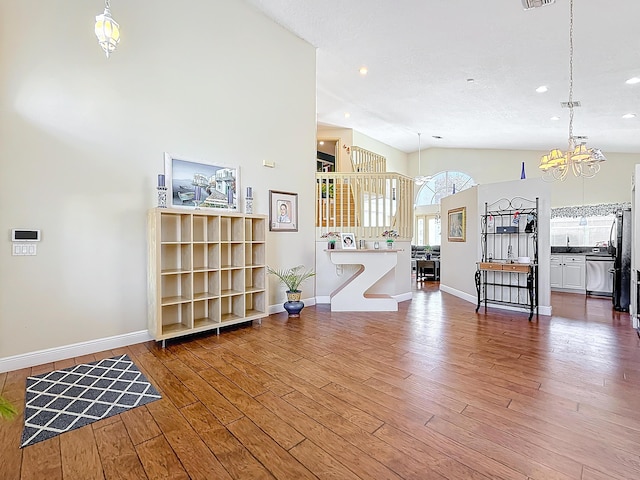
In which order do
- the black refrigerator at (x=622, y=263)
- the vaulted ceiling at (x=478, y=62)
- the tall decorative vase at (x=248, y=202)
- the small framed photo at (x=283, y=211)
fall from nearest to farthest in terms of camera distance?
the vaulted ceiling at (x=478, y=62) < the tall decorative vase at (x=248, y=202) < the small framed photo at (x=283, y=211) < the black refrigerator at (x=622, y=263)

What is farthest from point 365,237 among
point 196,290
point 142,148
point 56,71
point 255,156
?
point 56,71

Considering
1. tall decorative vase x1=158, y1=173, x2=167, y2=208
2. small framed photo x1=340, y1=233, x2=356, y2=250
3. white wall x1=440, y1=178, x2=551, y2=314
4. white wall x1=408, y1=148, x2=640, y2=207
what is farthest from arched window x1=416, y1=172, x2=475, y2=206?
tall decorative vase x1=158, y1=173, x2=167, y2=208

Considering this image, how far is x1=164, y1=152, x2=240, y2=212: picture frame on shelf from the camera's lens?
3.85 meters

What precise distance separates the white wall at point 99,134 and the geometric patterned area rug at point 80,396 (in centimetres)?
56

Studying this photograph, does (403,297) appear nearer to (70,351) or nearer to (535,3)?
(535,3)

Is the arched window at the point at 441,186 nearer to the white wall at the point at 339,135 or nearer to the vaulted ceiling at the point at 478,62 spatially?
the vaulted ceiling at the point at 478,62

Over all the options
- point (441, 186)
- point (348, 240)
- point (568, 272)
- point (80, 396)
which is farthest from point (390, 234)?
point (441, 186)

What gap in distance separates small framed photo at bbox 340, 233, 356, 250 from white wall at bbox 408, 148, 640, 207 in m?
5.17

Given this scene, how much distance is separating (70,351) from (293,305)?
8.74 ft

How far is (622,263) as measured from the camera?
207 inches

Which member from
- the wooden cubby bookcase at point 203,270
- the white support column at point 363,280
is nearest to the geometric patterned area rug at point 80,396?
the wooden cubby bookcase at point 203,270

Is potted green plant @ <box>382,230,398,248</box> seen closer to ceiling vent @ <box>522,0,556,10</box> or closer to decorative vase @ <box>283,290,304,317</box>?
decorative vase @ <box>283,290,304,317</box>

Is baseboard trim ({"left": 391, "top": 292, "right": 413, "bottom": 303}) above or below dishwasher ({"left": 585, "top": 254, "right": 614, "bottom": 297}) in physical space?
below

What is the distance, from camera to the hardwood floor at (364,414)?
165 cm
